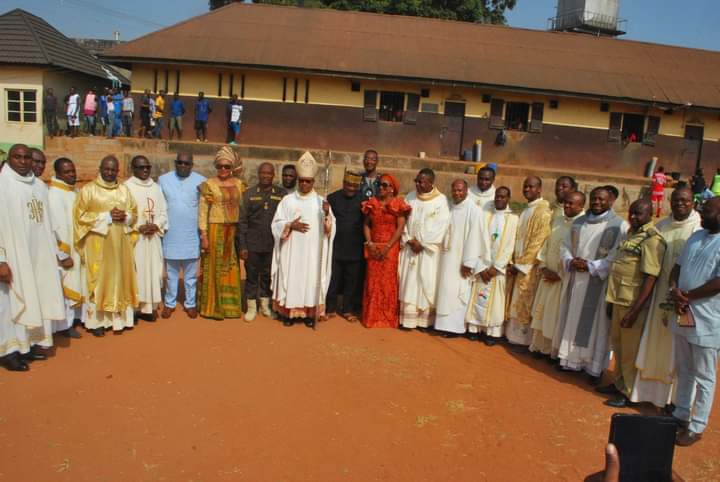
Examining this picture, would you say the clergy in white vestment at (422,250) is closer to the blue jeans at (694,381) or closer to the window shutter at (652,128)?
the blue jeans at (694,381)

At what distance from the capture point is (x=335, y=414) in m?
4.32

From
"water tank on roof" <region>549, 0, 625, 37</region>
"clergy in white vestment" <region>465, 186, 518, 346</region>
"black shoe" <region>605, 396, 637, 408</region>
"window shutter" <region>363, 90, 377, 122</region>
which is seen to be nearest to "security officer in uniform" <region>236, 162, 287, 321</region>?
"clergy in white vestment" <region>465, 186, 518, 346</region>

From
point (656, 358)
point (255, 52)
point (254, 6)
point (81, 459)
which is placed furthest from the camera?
point (254, 6)

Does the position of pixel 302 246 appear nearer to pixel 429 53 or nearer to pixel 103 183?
pixel 103 183

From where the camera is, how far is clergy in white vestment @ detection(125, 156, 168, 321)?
19.6ft

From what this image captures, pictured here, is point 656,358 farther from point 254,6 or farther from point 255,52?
point 254,6

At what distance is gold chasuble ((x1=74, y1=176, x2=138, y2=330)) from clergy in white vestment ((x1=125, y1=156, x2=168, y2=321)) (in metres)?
0.18

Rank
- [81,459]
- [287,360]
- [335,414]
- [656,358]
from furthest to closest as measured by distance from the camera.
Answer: [287,360], [656,358], [335,414], [81,459]

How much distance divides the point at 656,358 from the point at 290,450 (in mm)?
3216

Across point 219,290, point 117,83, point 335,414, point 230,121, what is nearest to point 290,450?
point 335,414

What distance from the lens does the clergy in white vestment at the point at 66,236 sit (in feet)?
17.6

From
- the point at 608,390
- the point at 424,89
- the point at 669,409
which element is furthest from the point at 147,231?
the point at 424,89

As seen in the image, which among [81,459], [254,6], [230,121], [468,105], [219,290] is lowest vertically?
[81,459]

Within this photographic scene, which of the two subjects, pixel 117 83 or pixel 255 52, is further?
pixel 117 83
